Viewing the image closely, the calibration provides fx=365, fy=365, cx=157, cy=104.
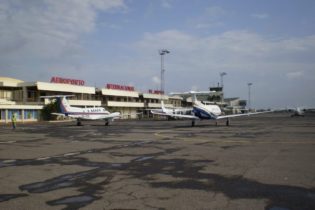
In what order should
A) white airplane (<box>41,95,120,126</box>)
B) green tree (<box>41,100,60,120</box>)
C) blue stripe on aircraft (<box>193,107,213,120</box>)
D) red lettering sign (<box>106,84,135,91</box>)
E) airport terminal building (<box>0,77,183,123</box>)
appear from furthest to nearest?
red lettering sign (<box>106,84,135,91</box>), green tree (<box>41,100,60,120</box>), airport terminal building (<box>0,77,183,123</box>), white airplane (<box>41,95,120,126</box>), blue stripe on aircraft (<box>193,107,213,120</box>)

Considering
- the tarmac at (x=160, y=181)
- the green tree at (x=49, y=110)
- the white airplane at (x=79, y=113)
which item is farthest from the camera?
the green tree at (x=49, y=110)

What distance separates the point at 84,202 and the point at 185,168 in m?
5.53

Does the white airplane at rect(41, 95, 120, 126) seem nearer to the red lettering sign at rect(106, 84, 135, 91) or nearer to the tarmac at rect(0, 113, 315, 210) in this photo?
the tarmac at rect(0, 113, 315, 210)

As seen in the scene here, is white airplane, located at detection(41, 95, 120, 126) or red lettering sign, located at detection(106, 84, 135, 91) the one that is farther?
red lettering sign, located at detection(106, 84, 135, 91)

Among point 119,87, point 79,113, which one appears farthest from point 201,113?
Answer: point 119,87

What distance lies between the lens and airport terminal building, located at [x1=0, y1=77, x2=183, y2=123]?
3014 inches

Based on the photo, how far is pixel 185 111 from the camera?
78188 millimetres

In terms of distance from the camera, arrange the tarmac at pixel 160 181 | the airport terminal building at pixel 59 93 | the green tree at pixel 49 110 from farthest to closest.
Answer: the green tree at pixel 49 110 → the airport terminal building at pixel 59 93 → the tarmac at pixel 160 181

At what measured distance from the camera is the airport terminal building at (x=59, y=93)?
76562 mm

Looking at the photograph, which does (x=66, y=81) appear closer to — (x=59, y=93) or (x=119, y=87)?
(x=59, y=93)

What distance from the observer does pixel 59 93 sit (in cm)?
8812

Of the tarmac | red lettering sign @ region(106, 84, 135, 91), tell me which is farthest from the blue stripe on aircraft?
red lettering sign @ region(106, 84, 135, 91)

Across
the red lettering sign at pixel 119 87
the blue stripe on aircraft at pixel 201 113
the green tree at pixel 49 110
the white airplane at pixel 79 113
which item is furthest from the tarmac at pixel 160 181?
the red lettering sign at pixel 119 87

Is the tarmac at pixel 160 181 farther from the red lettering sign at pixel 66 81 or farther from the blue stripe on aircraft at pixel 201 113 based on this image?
the red lettering sign at pixel 66 81
